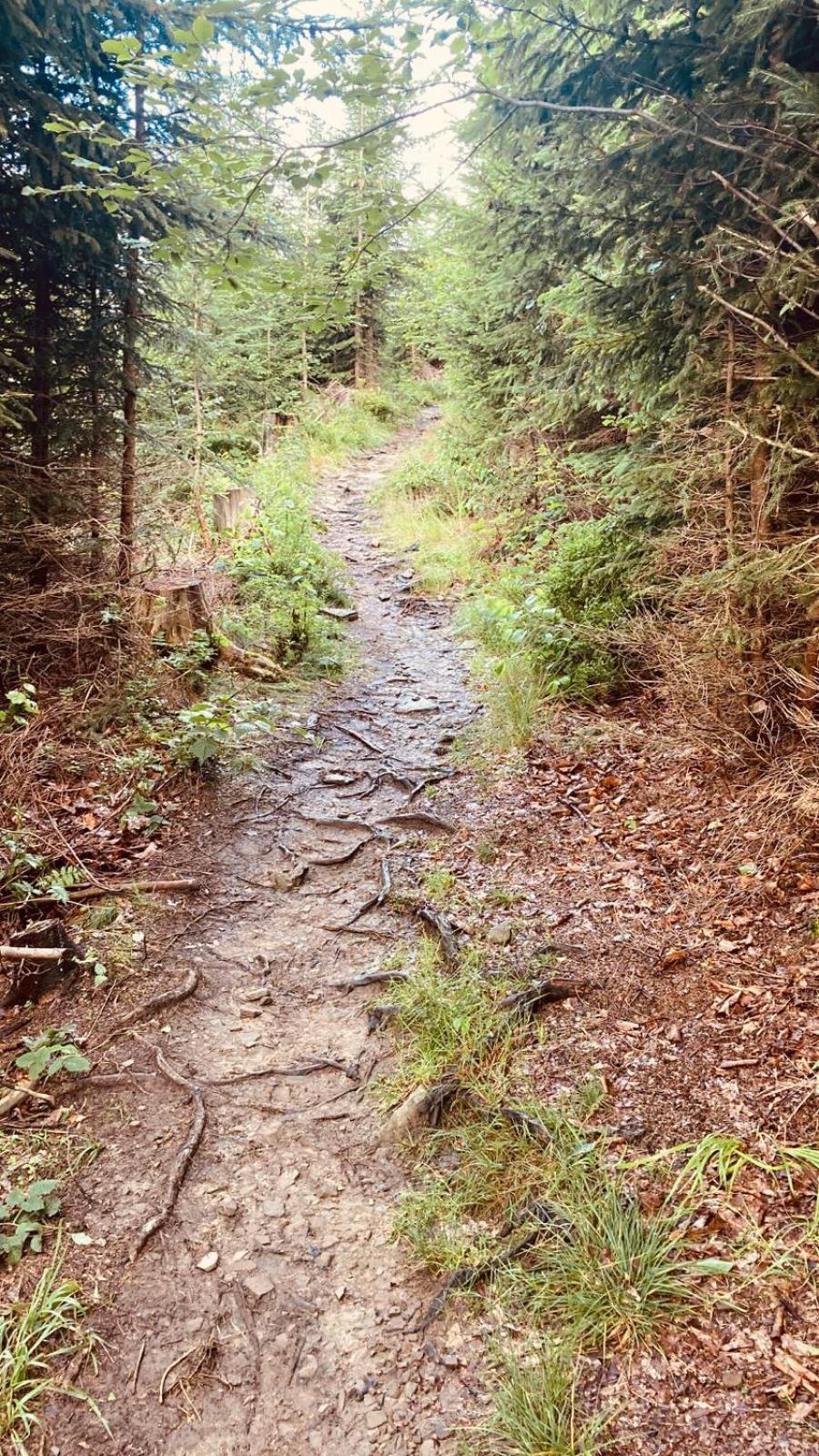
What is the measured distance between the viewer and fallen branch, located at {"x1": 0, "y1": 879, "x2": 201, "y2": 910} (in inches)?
165

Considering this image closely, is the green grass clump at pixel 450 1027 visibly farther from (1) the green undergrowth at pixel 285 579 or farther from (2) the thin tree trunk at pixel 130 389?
(1) the green undergrowth at pixel 285 579

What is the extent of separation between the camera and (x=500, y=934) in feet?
13.7

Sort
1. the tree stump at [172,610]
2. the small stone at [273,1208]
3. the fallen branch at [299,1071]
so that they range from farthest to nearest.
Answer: the tree stump at [172,610]
the fallen branch at [299,1071]
the small stone at [273,1208]

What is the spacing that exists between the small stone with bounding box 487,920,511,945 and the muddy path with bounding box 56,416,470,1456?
0.62m

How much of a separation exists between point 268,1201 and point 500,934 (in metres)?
1.77

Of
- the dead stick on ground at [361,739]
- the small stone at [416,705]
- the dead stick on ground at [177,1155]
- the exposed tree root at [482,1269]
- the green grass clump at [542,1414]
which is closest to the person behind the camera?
the green grass clump at [542,1414]

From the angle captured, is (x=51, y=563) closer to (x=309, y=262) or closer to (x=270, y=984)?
(x=309, y=262)

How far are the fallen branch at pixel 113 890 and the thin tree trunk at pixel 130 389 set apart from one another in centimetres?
290

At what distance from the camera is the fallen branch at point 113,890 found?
4.18 meters

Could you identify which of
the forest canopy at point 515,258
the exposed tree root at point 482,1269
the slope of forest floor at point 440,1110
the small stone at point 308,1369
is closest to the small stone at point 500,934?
the slope of forest floor at point 440,1110

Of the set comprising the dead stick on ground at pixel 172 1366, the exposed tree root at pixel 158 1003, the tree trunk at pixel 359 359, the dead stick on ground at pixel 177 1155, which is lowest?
the dead stick on ground at pixel 172 1366

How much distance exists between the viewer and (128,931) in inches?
173

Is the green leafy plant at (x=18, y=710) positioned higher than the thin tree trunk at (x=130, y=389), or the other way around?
the thin tree trunk at (x=130, y=389)

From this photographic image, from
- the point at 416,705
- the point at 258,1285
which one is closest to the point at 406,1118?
the point at 258,1285
